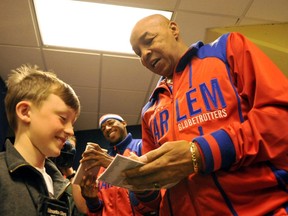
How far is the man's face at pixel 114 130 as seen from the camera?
8.69ft

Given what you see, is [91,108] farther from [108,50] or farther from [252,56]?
[252,56]

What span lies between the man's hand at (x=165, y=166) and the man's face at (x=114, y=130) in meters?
1.81

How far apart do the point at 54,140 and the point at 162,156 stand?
0.48m

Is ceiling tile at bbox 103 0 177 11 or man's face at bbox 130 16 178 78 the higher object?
ceiling tile at bbox 103 0 177 11

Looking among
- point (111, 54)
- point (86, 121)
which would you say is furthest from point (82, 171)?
point (86, 121)

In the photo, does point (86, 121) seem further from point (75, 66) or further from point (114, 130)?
point (114, 130)

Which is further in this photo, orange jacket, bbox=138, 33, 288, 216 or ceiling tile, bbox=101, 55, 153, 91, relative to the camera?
ceiling tile, bbox=101, 55, 153, 91

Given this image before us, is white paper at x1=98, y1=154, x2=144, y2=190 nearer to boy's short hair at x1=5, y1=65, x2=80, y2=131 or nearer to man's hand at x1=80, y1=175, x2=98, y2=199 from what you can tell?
boy's short hair at x1=5, y1=65, x2=80, y2=131

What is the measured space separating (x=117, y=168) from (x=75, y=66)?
107 inches

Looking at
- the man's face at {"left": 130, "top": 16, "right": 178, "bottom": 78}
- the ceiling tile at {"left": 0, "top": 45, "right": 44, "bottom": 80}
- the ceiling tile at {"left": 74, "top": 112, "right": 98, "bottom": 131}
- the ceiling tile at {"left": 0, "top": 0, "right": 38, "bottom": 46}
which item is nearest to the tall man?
the man's face at {"left": 130, "top": 16, "right": 178, "bottom": 78}

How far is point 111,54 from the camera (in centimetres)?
314

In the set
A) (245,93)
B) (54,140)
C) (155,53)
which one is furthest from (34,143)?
(245,93)

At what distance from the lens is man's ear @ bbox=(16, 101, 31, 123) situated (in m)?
1.05

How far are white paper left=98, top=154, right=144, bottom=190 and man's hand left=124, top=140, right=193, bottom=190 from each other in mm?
20
